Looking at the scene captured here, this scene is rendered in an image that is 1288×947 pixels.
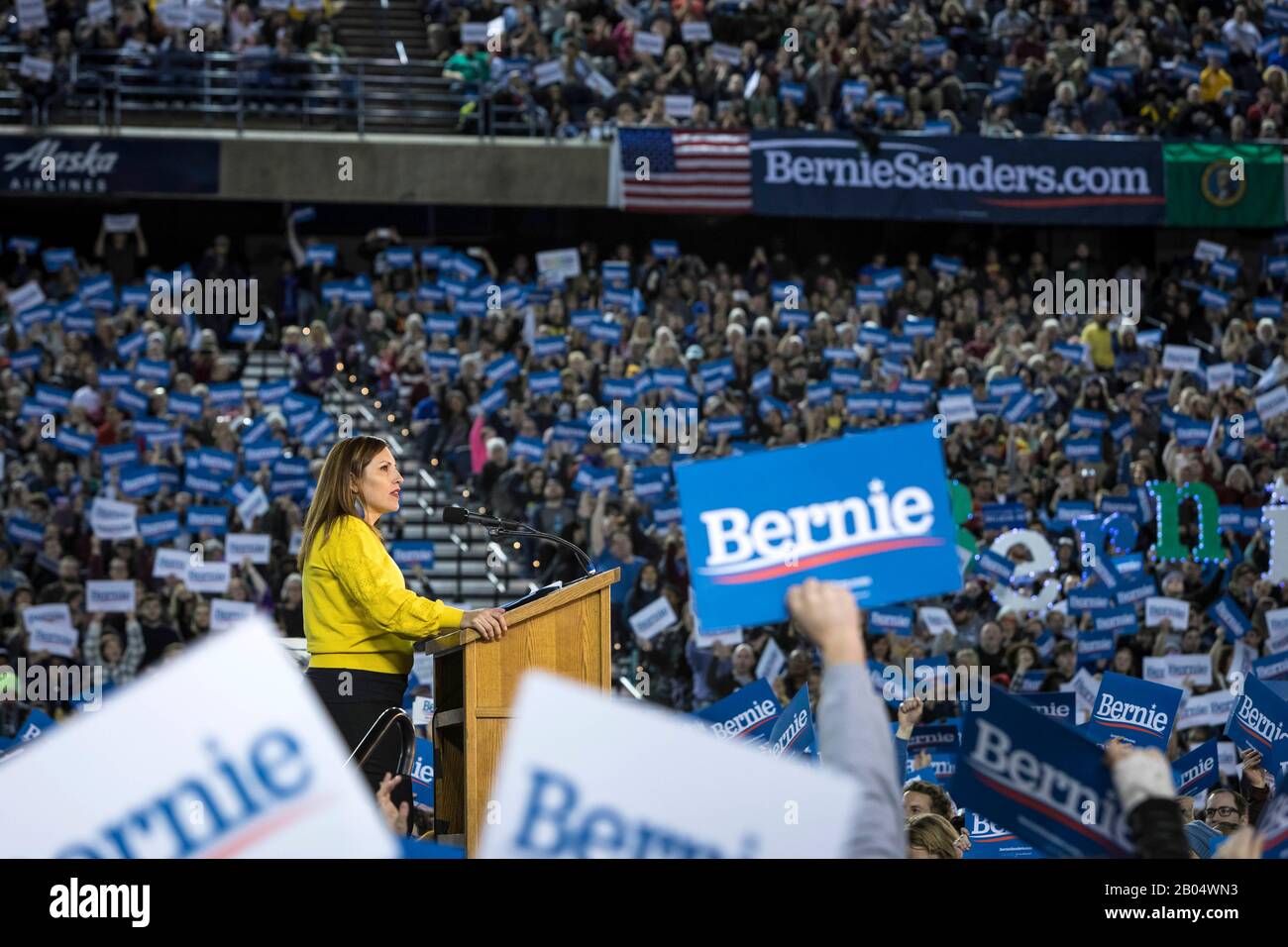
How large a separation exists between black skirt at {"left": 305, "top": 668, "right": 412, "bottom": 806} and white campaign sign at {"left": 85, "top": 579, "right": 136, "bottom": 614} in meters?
8.07

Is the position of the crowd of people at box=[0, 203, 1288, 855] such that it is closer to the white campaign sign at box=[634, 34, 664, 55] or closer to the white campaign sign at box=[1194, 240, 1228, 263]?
the white campaign sign at box=[1194, 240, 1228, 263]

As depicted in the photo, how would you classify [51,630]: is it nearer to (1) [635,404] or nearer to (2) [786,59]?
(1) [635,404]

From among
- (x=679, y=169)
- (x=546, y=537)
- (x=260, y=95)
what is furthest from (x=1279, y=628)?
(x=260, y=95)

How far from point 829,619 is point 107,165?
1956 centimetres

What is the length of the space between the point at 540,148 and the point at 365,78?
2.19 metres

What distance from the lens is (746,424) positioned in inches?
632

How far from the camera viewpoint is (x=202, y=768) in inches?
80.1

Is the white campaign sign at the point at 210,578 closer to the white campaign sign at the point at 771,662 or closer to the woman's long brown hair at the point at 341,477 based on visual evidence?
the white campaign sign at the point at 771,662

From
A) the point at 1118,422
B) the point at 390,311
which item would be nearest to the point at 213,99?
the point at 390,311

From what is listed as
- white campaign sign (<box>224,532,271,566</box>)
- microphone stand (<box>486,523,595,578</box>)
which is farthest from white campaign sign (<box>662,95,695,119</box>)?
microphone stand (<box>486,523,595,578</box>)

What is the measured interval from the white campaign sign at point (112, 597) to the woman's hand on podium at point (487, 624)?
27.9 ft

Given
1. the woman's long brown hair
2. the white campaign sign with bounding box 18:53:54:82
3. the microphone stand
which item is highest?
the white campaign sign with bounding box 18:53:54:82

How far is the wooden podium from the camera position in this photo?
16.2ft
